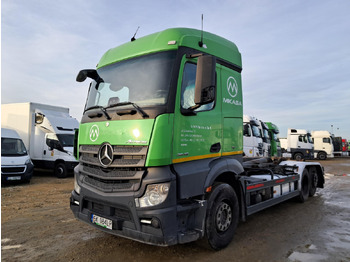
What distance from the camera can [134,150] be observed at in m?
3.33

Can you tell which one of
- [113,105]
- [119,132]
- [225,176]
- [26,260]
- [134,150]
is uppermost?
[113,105]

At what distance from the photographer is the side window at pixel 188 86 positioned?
352cm

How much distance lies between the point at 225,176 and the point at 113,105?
2.08 m

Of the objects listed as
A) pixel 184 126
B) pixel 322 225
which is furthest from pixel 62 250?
pixel 322 225

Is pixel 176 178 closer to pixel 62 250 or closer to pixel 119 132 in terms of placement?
pixel 119 132

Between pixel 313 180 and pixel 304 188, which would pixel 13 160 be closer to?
pixel 304 188

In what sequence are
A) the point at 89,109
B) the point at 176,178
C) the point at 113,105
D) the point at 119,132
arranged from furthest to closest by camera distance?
the point at 89,109 < the point at 113,105 < the point at 119,132 < the point at 176,178

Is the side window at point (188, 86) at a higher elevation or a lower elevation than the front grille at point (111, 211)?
higher

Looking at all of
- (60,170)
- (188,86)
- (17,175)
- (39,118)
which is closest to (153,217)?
(188,86)

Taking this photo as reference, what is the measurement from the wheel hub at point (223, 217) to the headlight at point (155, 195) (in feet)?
3.58

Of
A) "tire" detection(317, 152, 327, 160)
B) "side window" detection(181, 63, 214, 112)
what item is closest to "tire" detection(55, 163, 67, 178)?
"side window" detection(181, 63, 214, 112)

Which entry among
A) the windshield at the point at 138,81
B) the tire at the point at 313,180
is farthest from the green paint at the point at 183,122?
the tire at the point at 313,180

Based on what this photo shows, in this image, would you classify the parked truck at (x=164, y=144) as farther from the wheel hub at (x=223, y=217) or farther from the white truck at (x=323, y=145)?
the white truck at (x=323, y=145)

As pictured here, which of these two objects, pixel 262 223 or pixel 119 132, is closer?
pixel 119 132
